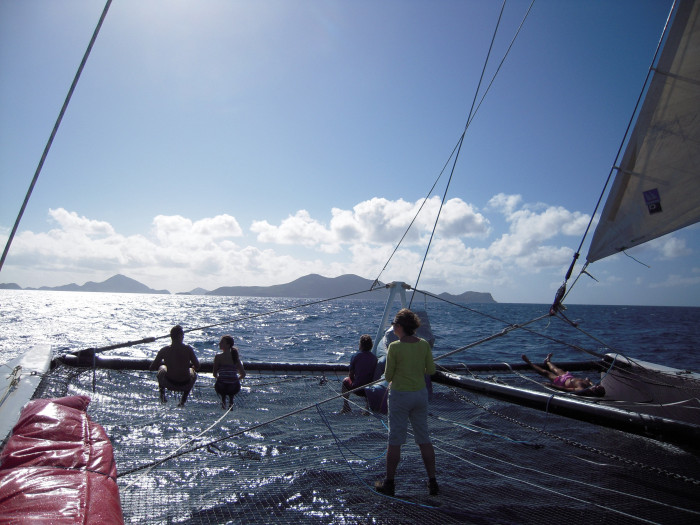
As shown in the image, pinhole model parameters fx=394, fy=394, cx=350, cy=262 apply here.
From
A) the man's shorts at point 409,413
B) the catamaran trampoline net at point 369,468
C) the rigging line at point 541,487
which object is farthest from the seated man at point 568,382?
the man's shorts at point 409,413

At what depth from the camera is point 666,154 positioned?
211 inches

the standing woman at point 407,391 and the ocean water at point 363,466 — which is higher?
the standing woman at point 407,391

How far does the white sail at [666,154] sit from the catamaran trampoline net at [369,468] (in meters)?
3.21

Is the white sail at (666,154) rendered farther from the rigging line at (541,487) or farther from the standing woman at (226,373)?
the standing woman at (226,373)

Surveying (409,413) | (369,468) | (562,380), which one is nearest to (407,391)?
(409,413)

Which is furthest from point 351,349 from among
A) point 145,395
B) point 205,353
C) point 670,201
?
point 670,201

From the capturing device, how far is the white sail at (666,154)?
509 cm

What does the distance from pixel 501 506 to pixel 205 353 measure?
660 inches

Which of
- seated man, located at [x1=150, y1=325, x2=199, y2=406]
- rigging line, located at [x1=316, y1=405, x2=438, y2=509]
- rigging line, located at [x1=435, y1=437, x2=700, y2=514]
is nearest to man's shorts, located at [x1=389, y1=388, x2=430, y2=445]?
rigging line, located at [x1=316, y1=405, x2=438, y2=509]

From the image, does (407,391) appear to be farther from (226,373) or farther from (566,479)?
(226,373)

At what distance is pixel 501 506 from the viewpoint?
A: 3693mm

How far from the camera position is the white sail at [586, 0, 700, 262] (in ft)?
16.7

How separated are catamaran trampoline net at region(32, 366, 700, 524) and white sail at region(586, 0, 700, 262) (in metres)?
3.21

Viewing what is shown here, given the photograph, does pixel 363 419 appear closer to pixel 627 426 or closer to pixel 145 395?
pixel 627 426
